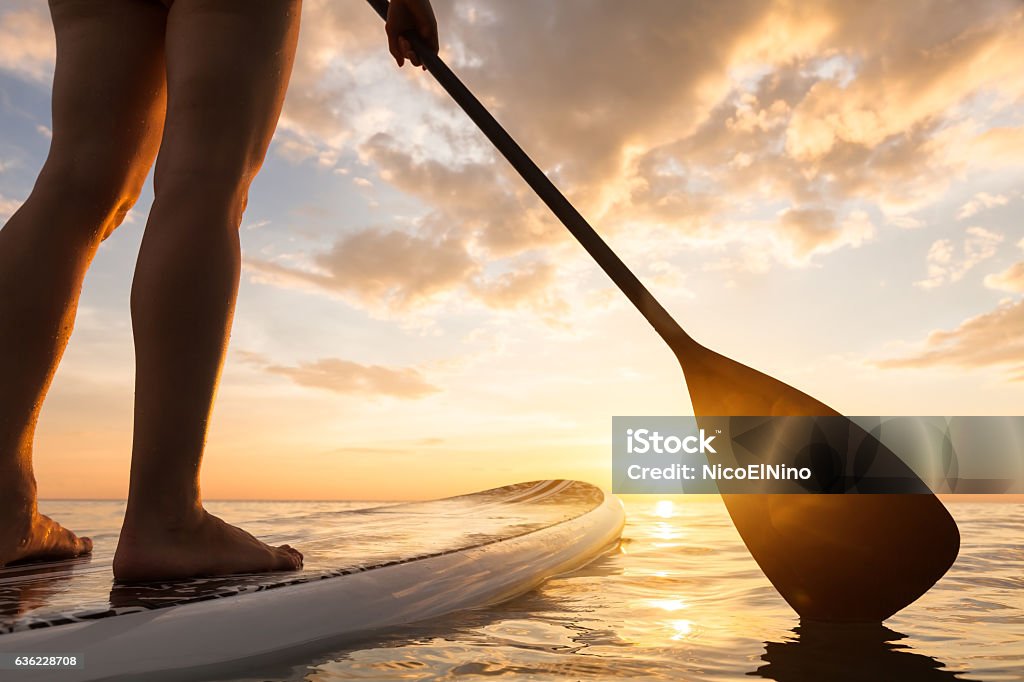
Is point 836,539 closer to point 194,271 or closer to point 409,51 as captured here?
point 194,271

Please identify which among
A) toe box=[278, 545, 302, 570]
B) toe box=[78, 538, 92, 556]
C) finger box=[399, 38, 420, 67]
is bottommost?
toe box=[78, 538, 92, 556]

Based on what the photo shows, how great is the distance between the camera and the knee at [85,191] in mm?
1491

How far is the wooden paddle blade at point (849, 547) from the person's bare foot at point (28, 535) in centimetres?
158

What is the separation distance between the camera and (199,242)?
1.33 meters

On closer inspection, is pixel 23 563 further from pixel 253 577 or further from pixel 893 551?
pixel 893 551

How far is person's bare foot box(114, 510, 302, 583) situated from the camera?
50.4 inches

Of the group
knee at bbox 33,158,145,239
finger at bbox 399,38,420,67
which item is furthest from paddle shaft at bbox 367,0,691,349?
knee at bbox 33,158,145,239

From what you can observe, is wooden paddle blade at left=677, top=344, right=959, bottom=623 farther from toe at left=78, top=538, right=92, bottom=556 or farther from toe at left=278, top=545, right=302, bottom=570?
toe at left=78, top=538, right=92, bottom=556

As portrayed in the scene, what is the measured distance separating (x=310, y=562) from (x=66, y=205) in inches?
35.3

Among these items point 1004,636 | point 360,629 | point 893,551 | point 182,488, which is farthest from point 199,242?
point 1004,636

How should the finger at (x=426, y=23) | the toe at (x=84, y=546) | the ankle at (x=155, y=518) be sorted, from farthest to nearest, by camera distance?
the finger at (x=426, y=23) → the toe at (x=84, y=546) → the ankle at (x=155, y=518)

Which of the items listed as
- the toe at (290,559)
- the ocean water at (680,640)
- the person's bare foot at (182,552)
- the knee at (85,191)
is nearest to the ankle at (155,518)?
the person's bare foot at (182,552)

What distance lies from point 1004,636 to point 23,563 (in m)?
2.01

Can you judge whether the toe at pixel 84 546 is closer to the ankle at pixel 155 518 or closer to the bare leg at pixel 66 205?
the bare leg at pixel 66 205
